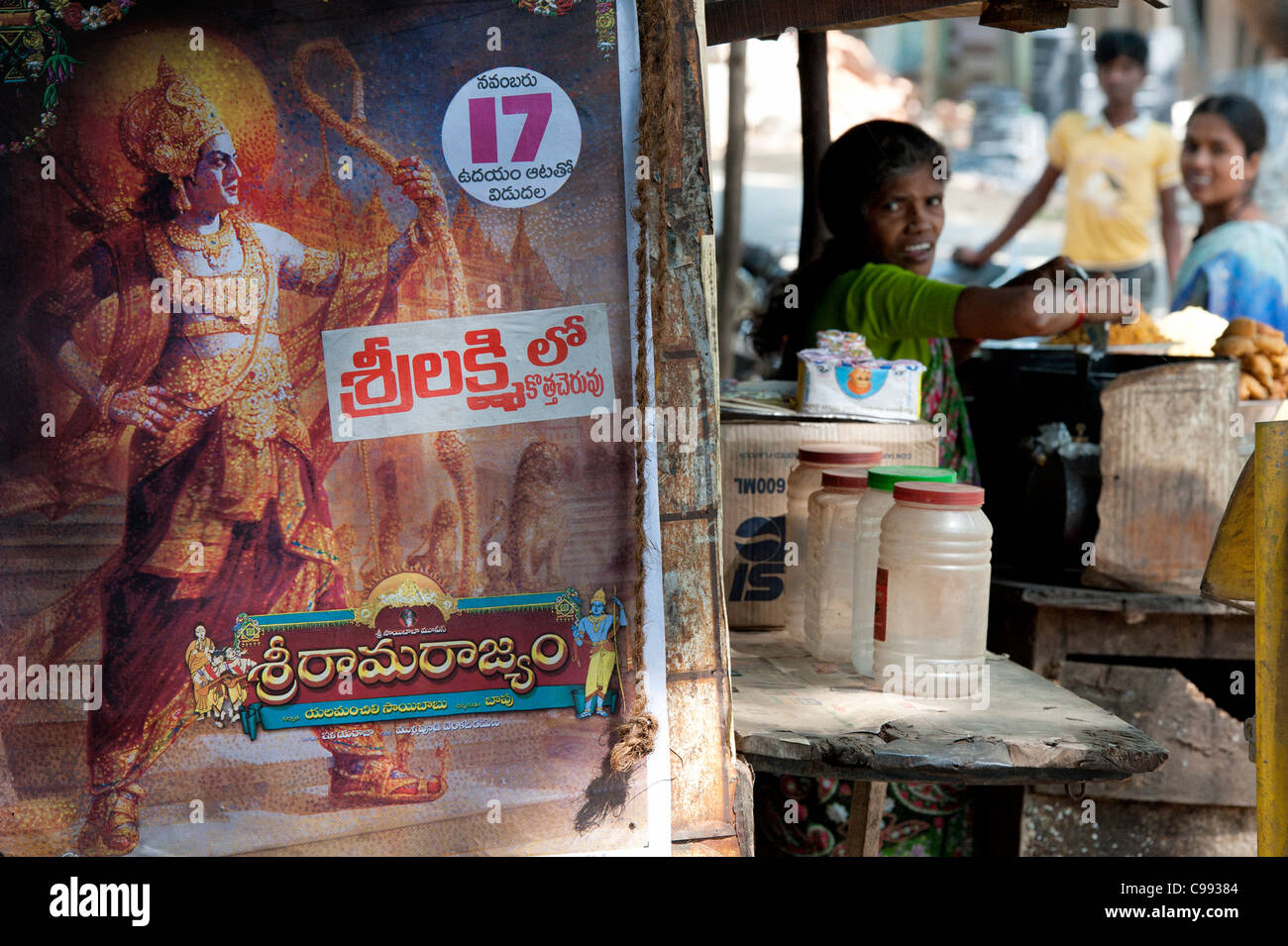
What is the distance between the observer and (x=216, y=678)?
1.58 meters

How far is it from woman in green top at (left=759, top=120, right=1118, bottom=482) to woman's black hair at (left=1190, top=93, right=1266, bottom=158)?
1984 millimetres

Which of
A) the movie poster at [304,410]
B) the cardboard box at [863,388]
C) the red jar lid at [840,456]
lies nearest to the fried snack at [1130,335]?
the cardboard box at [863,388]

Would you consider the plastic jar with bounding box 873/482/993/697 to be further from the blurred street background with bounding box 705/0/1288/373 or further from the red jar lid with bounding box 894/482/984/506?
the blurred street background with bounding box 705/0/1288/373

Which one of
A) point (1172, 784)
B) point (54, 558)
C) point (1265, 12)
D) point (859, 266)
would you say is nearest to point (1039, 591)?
point (1172, 784)

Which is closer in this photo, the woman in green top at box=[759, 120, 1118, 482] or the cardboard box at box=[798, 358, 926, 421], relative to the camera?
the cardboard box at box=[798, 358, 926, 421]

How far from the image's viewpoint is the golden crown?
5.11 ft

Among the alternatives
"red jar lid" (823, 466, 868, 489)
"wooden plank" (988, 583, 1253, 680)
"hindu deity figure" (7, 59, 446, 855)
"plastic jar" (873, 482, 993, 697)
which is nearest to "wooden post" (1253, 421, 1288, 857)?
"plastic jar" (873, 482, 993, 697)

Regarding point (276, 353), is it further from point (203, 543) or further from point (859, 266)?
point (859, 266)

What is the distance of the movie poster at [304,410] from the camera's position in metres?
1.56

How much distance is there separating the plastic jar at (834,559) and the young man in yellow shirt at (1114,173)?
3.74 metres

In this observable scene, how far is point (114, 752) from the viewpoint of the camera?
156 centimetres

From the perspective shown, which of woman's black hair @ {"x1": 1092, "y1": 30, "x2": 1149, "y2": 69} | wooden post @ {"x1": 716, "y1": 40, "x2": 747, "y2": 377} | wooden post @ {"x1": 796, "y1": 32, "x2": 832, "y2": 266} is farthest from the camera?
wooden post @ {"x1": 716, "y1": 40, "x2": 747, "y2": 377}

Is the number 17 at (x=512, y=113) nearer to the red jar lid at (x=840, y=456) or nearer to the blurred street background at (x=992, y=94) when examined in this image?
the red jar lid at (x=840, y=456)

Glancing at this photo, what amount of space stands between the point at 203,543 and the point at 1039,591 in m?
1.88
